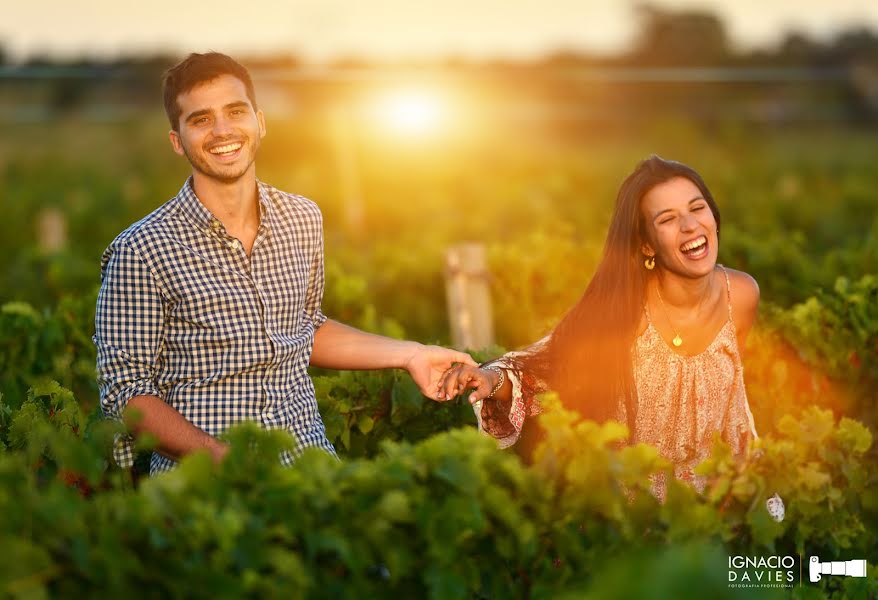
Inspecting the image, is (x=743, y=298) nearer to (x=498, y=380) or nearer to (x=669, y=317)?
(x=669, y=317)

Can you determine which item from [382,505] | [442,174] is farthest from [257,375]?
[442,174]

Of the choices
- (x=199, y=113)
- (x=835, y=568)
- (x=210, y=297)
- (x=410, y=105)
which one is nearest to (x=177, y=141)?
(x=199, y=113)

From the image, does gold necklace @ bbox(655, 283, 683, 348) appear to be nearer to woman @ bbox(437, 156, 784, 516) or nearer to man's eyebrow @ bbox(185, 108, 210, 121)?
woman @ bbox(437, 156, 784, 516)

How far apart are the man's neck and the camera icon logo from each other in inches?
86.4

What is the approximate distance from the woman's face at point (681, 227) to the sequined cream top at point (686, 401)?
282 mm

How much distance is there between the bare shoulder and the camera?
14.7ft

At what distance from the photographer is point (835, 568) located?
3988 millimetres

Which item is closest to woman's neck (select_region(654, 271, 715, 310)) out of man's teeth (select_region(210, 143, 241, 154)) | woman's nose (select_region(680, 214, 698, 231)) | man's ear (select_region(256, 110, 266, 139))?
woman's nose (select_region(680, 214, 698, 231))

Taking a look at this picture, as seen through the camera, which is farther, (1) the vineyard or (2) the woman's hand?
(2) the woman's hand

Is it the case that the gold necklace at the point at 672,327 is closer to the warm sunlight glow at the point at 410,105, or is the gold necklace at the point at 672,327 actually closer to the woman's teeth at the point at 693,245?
the woman's teeth at the point at 693,245

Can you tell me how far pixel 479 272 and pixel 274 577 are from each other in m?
4.72

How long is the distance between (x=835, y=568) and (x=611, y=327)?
1.13 metres

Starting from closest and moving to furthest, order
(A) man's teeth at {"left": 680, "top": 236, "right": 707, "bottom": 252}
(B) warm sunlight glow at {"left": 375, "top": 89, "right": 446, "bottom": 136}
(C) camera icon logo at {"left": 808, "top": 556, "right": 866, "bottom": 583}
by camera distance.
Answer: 1. (C) camera icon logo at {"left": 808, "top": 556, "right": 866, "bottom": 583}
2. (A) man's teeth at {"left": 680, "top": 236, "right": 707, "bottom": 252}
3. (B) warm sunlight glow at {"left": 375, "top": 89, "right": 446, "bottom": 136}

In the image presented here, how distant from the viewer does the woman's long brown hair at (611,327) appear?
4.19m
